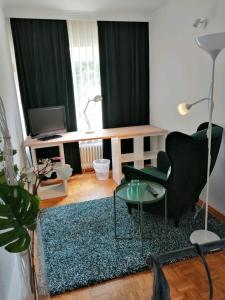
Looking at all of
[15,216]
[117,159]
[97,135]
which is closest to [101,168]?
[117,159]

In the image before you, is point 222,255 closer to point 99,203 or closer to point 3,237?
point 99,203

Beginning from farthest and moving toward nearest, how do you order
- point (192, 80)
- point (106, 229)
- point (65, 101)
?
point (65, 101)
point (192, 80)
point (106, 229)

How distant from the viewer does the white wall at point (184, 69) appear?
2.42 metres

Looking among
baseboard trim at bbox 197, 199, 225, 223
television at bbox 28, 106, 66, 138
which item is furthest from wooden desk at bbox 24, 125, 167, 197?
baseboard trim at bbox 197, 199, 225, 223

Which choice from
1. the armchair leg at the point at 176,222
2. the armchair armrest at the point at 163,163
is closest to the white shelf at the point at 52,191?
the armchair armrest at the point at 163,163

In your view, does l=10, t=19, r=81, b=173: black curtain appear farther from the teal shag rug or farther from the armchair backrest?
the armchair backrest

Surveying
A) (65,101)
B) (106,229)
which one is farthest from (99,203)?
(65,101)

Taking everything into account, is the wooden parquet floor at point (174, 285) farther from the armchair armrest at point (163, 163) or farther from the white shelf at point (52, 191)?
the white shelf at point (52, 191)

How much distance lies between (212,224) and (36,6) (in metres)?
3.41

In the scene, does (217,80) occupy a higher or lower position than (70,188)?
higher

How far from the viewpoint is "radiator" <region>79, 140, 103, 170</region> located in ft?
13.1

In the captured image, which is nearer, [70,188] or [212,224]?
[212,224]

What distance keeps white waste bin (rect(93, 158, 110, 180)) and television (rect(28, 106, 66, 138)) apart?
753mm

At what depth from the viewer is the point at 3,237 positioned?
2.80 ft
